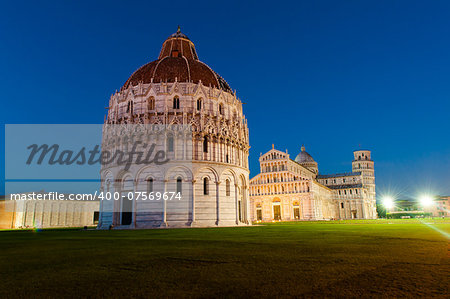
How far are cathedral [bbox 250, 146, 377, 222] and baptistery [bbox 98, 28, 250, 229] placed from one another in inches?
1953

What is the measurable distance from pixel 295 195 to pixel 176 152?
60444 millimetres

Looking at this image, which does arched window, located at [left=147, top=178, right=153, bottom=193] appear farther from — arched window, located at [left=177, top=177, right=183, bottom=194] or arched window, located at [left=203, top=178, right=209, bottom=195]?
arched window, located at [left=203, top=178, right=209, bottom=195]

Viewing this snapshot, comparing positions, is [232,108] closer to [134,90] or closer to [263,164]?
[134,90]

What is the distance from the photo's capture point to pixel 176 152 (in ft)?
125

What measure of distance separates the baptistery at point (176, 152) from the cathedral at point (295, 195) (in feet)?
163

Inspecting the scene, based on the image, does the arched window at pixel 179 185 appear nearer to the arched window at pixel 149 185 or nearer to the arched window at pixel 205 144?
the arched window at pixel 149 185

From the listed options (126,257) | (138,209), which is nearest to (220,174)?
(138,209)

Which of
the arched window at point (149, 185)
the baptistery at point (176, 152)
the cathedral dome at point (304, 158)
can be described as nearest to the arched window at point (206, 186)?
the baptistery at point (176, 152)

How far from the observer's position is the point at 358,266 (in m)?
7.36

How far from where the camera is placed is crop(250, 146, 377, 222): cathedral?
89.7 m

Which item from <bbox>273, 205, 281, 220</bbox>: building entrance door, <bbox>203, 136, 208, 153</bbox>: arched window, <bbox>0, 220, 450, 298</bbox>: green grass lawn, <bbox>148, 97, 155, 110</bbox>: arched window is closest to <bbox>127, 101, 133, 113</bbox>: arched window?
<bbox>148, 97, 155, 110</bbox>: arched window

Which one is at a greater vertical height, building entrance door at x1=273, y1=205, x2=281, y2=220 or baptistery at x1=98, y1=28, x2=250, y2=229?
baptistery at x1=98, y1=28, x2=250, y2=229

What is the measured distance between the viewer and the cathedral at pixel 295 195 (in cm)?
8969

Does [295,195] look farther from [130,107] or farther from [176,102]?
[130,107]
